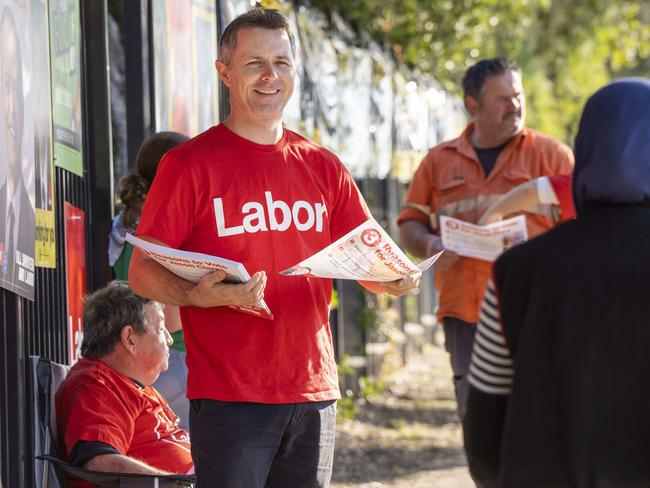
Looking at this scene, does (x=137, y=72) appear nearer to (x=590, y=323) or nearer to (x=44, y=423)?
(x=44, y=423)

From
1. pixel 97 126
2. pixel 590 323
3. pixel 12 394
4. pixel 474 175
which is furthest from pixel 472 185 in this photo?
pixel 590 323

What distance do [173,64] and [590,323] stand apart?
4.15m

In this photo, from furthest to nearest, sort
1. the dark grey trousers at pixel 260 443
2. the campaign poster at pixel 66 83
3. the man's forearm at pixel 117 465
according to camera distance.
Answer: the campaign poster at pixel 66 83 < the man's forearm at pixel 117 465 < the dark grey trousers at pixel 260 443

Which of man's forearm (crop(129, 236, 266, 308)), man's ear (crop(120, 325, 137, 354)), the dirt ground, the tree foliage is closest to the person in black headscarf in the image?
man's forearm (crop(129, 236, 266, 308))

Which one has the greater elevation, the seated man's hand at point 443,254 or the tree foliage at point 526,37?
the tree foliage at point 526,37

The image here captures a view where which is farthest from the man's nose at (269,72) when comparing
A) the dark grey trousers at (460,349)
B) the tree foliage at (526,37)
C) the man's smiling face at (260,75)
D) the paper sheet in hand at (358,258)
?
the tree foliage at (526,37)

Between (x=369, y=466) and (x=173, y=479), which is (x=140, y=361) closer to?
(x=173, y=479)

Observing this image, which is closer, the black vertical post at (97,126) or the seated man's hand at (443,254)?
the black vertical post at (97,126)

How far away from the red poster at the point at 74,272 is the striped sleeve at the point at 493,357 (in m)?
2.70

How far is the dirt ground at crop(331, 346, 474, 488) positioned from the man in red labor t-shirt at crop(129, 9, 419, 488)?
3.95 meters

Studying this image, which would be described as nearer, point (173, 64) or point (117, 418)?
point (117, 418)

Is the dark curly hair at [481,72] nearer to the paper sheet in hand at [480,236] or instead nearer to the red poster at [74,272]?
the paper sheet in hand at [480,236]

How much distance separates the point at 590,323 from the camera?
8.77 ft

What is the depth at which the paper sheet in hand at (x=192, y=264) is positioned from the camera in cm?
345
